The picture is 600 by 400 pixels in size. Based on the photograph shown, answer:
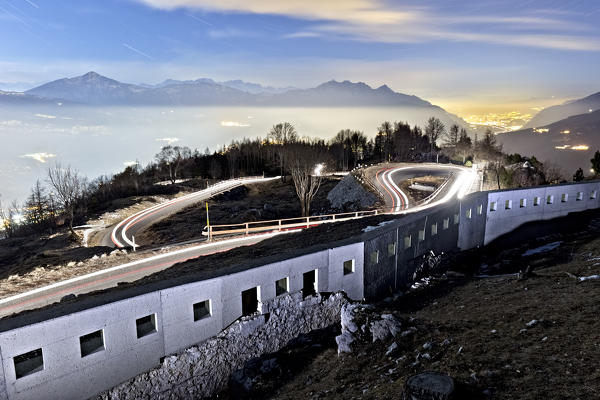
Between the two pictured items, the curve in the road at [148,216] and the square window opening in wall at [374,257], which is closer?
the square window opening in wall at [374,257]

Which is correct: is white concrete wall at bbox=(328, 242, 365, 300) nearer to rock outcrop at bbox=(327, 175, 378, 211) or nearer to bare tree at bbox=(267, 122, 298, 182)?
rock outcrop at bbox=(327, 175, 378, 211)

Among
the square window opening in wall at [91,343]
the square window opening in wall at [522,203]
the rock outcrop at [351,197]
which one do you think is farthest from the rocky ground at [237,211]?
the square window opening in wall at [522,203]

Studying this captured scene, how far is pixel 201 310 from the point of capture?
13.8 metres

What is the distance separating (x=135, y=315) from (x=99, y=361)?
168cm

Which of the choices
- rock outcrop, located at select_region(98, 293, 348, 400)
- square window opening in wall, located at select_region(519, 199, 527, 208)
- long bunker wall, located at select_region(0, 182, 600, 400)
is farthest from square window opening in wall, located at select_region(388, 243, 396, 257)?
square window opening in wall, located at select_region(519, 199, 527, 208)

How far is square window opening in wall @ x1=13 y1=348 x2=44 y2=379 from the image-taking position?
34.4ft

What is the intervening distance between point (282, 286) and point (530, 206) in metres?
27.3

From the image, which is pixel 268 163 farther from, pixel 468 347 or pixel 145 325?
pixel 468 347

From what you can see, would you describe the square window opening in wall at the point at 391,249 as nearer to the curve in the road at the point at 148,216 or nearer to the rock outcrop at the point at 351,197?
the curve in the road at the point at 148,216

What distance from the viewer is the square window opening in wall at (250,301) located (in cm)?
1451

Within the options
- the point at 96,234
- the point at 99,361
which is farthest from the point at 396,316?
the point at 96,234

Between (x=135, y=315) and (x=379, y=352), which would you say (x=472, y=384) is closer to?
(x=379, y=352)

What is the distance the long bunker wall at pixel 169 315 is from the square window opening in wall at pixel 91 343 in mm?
36

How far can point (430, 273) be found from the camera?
2361 cm
